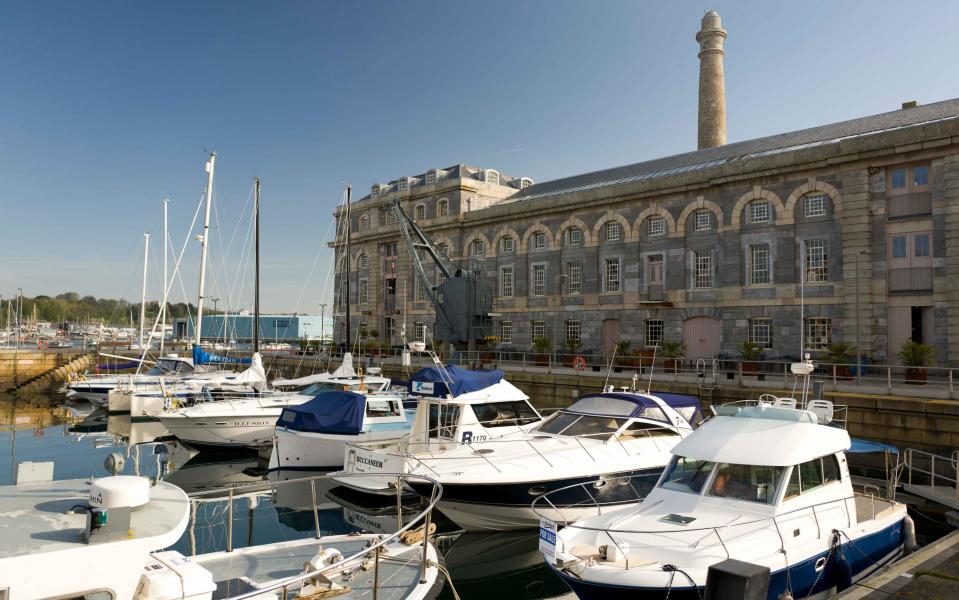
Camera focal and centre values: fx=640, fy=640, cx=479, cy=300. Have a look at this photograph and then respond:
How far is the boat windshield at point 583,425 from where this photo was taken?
44.9 ft

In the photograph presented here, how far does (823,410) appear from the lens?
11.9 metres

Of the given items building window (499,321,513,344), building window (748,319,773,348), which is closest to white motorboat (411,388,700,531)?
building window (748,319,773,348)

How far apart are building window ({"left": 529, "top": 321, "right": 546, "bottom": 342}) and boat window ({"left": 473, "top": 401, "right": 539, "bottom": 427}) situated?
21.5 meters

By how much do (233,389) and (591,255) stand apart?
802 inches

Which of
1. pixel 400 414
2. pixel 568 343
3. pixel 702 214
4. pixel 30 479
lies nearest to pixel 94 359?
pixel 568 343

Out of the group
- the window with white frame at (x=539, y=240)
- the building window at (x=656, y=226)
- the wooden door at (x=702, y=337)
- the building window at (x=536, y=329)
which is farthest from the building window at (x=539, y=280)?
the wooden door at (x=702, y=337)

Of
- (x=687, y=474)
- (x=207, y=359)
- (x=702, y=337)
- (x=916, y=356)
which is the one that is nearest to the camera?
(x=687, y=474)

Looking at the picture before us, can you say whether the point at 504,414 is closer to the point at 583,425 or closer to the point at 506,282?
the point at 583,425

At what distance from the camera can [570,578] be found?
774 centimetres

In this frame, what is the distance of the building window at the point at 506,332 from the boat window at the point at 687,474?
99.8 ft

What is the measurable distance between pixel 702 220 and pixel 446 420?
2188cm

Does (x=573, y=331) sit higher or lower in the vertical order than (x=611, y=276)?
lower

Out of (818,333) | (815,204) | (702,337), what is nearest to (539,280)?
(702,337)

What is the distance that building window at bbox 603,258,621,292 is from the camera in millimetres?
35594
